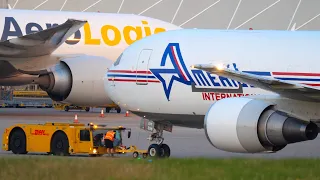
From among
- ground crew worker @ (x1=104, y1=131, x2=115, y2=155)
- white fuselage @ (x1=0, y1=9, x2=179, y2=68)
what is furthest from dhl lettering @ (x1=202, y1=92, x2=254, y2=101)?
white fuselage @ (x1=0, y1=9, x2=179, y2=68)

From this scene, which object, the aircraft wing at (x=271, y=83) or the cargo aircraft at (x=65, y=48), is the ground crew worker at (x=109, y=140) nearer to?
the aircraft wing at (x=271, y=83)

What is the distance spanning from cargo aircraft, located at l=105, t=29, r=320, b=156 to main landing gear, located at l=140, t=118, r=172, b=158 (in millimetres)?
22

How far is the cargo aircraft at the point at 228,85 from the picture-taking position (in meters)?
16.8

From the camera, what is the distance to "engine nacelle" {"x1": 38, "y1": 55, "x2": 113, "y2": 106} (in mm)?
35844

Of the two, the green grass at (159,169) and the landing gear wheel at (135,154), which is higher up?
the landing gear wheel at (135,154)

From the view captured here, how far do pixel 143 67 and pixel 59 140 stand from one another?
283 centimetres

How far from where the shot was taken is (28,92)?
222 ft

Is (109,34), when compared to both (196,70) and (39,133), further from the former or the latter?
(196,70)

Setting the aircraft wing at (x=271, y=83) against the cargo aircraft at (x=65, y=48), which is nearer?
the aircraft wing at (x=271, y=83)

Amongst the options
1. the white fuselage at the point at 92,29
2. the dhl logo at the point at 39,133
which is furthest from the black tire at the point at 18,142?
the white fuselage at the point at 92,29

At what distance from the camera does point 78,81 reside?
36.1 m

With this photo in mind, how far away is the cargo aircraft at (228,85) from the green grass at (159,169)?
9.54 ft

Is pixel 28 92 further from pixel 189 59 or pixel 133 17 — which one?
pixel 189 59

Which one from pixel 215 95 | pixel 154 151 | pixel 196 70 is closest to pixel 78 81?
pixel 154 151
